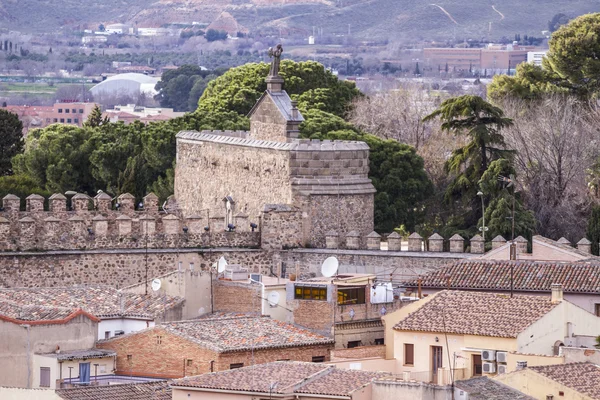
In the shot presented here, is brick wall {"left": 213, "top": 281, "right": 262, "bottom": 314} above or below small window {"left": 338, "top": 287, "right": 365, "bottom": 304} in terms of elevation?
below

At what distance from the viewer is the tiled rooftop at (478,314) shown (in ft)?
113

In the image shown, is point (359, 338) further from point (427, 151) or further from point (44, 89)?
point (44, 89)

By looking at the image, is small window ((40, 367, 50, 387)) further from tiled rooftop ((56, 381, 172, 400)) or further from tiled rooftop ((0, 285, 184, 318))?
tiled rooftop ((0, 285, 184, 318))

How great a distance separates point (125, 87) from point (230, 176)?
421ft

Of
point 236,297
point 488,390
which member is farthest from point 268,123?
point 488,390

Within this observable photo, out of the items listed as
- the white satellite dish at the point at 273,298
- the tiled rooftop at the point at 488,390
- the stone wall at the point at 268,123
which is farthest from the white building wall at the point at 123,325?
the stone wall at the point at 268,123

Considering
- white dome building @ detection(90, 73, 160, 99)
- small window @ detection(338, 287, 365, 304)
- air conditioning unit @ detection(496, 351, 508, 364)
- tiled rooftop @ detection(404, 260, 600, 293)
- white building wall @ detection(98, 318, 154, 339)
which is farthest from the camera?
white dome building @ detection(90, 73, 160, 99)

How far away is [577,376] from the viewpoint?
31688mm

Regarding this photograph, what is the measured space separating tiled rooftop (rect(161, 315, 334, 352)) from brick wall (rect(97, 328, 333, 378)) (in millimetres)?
108

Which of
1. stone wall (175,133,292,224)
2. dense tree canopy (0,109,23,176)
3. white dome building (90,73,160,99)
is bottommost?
white dome building (90,73,160,99)

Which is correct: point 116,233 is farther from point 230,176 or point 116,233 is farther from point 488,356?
point 488,356

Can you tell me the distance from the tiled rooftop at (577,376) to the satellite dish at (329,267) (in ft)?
27.6

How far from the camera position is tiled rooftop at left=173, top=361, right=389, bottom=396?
30891mm

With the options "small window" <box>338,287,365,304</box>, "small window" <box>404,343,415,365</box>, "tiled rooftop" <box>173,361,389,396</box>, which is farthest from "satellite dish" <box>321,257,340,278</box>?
"tiled rooftop" <box>173,361,389,396</box>
